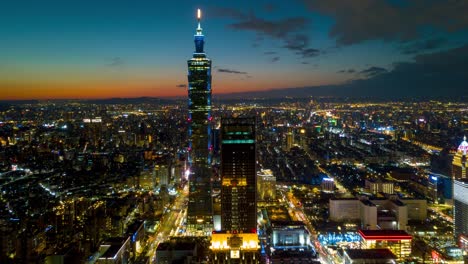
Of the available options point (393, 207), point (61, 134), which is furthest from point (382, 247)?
point (61, 134)

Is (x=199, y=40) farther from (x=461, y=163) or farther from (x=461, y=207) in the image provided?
(x=461, y=207)

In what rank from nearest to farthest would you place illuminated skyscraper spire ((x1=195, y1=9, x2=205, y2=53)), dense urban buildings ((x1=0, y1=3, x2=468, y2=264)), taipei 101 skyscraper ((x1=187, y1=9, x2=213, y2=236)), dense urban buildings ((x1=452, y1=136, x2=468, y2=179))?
dense urban buildings ((x1=0, y1=3, x2=468, y2=264))
dense urban buildings ((x1=452, y1=136, x2=468, y2=179))
taipei 101 skyscraper ((x1=187, y1=9, x2=213, y2=236))
illuminated skyscraper spire ((x1=195, y1=9, x2=205, y2=53))

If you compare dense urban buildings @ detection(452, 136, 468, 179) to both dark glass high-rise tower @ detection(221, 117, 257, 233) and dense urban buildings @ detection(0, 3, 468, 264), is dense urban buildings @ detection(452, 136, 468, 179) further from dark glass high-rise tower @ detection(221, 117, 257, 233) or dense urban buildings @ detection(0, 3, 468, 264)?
dark glass high-rise tower @ detection(221, 117, 257, 233)

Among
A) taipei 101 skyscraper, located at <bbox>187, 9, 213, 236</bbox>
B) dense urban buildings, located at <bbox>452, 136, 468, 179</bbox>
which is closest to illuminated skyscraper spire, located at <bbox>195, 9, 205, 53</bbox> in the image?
taipei 101 skyscraper, located at <bbox>187, 9, 213, 236</bbox>

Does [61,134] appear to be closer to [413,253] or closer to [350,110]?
[350,110]

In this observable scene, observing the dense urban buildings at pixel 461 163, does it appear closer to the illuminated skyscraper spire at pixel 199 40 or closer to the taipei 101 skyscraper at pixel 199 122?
the taipei 101 skyscraper at pixel 199 122

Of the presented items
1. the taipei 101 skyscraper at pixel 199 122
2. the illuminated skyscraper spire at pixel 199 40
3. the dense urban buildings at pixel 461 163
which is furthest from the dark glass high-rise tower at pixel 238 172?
the dense urban buildings at pixel 461 163

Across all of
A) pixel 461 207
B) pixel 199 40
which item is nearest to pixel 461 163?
pixel 461 207
